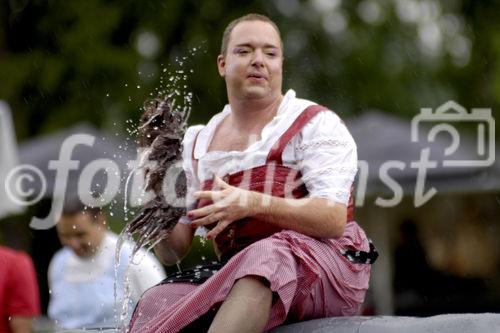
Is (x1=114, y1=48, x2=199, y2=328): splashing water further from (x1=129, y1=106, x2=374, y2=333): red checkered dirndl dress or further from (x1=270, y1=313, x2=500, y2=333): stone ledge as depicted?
(x1=270, y1=313, x2=500, y2=333): stone ledge

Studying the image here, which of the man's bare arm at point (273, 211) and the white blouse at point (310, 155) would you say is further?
the white blouse at point (310, 155)

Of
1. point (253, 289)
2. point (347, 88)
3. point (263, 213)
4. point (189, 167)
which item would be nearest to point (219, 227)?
point (263, 213)

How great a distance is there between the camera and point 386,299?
9.88 m

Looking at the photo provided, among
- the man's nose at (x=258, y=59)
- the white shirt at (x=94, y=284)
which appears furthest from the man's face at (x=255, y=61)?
the white shirt at (x=94, y=284)

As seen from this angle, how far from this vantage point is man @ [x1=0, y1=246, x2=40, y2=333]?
594 centimetres

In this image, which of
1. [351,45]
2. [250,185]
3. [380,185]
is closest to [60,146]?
[380,185]

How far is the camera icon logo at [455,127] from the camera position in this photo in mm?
10095

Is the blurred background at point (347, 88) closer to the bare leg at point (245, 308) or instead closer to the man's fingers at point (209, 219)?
the man's fingers at point (209, 219)

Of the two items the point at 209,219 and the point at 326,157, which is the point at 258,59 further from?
the point at 209,219

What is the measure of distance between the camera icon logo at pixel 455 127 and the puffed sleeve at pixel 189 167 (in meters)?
5.73

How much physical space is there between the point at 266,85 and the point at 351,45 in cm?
1075

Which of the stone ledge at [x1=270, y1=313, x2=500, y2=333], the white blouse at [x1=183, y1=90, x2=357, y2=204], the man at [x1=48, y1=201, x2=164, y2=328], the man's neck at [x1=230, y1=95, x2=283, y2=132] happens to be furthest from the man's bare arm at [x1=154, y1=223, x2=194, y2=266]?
the man at [x1=48, y1=201, x2=164, y2=328]

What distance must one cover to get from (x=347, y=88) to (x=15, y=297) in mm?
8670

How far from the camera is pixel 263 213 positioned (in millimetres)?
3732
